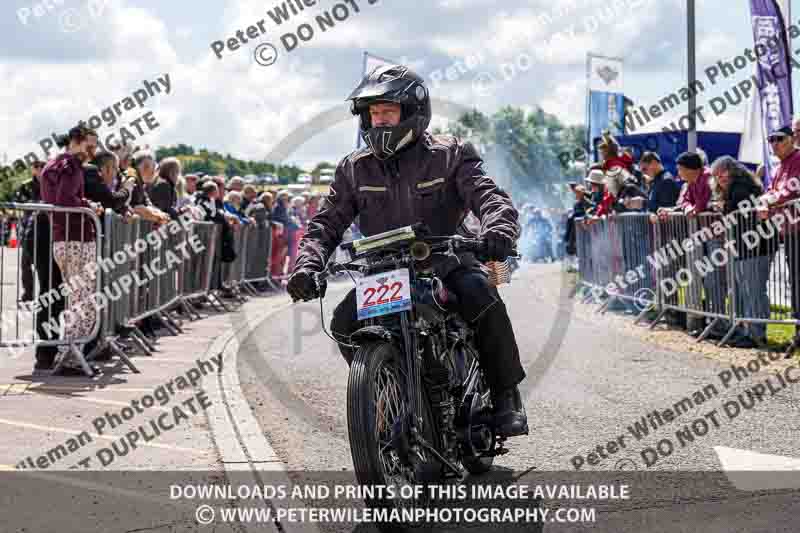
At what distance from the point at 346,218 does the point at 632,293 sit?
9778 mm

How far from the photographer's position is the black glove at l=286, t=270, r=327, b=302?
4777mm

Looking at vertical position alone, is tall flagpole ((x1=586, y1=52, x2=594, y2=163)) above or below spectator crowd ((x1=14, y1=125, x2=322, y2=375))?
above

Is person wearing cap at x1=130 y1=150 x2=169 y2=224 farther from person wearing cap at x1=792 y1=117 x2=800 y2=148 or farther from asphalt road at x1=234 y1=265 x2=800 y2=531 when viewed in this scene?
person wearing cap at x1=792 y1=117 x2=800 y2=148

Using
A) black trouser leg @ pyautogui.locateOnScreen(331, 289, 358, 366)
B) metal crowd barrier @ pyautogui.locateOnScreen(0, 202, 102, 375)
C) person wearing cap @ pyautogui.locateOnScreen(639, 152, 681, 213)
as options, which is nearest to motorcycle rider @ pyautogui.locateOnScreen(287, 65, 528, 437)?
black trouser leg @ pyautogui.locateOnScreen(331, 289, 358, 366)

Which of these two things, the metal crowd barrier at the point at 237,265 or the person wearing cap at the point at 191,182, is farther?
the metal crowd barrier at the point at 237,265

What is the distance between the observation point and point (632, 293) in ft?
47.5

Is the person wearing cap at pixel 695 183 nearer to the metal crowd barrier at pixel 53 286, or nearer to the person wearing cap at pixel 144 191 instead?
the person wearing cap at pixel 144 191

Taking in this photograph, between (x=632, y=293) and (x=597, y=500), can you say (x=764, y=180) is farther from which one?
(x=597, y=500)

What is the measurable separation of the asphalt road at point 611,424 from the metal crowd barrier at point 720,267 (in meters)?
0.84

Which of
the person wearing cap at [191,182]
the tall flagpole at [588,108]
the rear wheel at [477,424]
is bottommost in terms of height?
the rear wheel at [477,424]

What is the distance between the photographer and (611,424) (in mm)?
6867

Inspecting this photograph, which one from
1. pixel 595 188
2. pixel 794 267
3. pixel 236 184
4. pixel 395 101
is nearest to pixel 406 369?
pixel 395 101

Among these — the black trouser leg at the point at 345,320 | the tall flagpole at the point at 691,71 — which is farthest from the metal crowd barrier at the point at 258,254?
the black trouser leg at the point at 345,320

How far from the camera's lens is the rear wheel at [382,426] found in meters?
4.16
